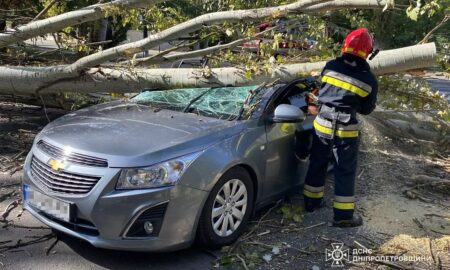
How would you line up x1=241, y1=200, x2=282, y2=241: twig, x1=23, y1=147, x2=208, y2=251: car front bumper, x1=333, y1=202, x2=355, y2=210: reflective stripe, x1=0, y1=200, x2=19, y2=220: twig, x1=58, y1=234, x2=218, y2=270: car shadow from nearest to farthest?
x1=23, y1=147, x2=208, y2=251: car front bumper
x1=58, y1=234, x2=218, y2=270: car shadow
x1=241, y1=200, x2=282, y2=241: twig
x1=0, y1=200, x2=19, y2=220: twig
x1=333, y1=202, x2=355, y2=210: reflective stripe

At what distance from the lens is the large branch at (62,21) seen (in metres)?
5.46

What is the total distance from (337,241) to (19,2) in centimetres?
819

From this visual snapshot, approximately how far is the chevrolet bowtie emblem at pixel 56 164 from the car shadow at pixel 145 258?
714 mm

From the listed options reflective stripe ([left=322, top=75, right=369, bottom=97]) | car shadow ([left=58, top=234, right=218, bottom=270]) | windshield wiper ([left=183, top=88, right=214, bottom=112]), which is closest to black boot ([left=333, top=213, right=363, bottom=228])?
reflective stripe ([left=322, top=75, right=369, bottom=97])

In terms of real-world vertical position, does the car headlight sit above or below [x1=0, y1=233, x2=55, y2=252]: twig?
above

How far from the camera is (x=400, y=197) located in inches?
220

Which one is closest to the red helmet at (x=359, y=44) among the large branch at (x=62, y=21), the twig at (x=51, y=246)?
the large branch at (x=62, y=21)

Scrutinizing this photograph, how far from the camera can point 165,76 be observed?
5543 mm

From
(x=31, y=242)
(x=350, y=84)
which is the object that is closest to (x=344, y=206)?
(x=350, y=84)

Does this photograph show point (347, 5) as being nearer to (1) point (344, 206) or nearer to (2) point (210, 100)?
(2) point (210, 100)

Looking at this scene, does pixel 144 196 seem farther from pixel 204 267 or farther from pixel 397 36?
pixel 397 36

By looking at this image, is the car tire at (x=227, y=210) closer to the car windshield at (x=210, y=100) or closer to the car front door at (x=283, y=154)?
the car front door at (x=283, y=154)

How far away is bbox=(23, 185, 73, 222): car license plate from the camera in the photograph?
11.6 ft

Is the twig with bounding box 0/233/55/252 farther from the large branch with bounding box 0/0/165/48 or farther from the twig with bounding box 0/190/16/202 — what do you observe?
the large branch with bounding box 0/0/165/48
